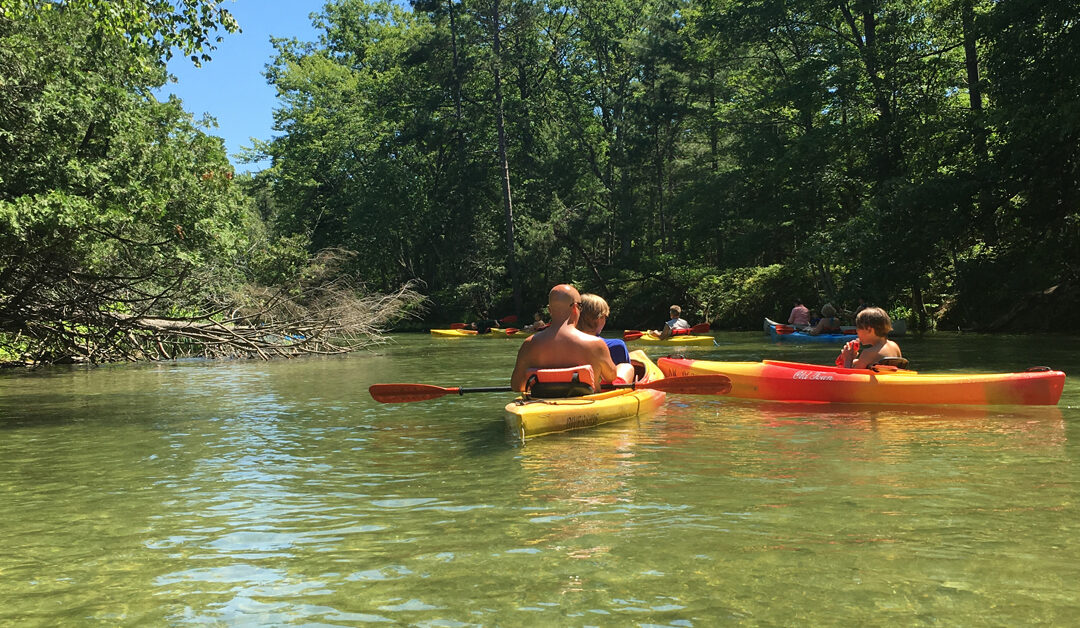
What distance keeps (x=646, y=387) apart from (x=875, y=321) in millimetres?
2458

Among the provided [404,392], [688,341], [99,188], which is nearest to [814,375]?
[404,392]

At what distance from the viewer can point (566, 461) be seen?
6.40 meters

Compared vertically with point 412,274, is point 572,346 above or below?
below

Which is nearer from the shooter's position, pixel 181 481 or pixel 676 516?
pixel 676 516

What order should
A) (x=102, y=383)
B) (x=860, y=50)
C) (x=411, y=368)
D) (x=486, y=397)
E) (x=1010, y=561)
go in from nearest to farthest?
(x=1010, y=561) → (x=486, y=397) → (x=102, y=383) → (x=411, y=368) → (x=860, y=50)

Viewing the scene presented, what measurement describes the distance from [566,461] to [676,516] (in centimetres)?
181

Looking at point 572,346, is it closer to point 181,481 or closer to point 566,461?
point 566,461

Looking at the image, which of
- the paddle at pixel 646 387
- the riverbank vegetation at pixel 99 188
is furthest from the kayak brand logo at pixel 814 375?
the riverbank vegetation at pixel 99 188

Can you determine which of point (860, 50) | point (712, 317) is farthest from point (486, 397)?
point (712, 317)

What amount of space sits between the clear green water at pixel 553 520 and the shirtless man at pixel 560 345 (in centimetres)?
70

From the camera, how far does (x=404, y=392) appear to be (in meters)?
8.89

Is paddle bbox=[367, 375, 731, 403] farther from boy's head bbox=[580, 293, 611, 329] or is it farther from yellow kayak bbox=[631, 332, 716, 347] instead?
yellow kayak bbox=[631, 332, 716, 347]

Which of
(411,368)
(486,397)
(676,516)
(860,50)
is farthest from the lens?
(860,50)

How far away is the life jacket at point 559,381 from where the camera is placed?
7.72 metres
